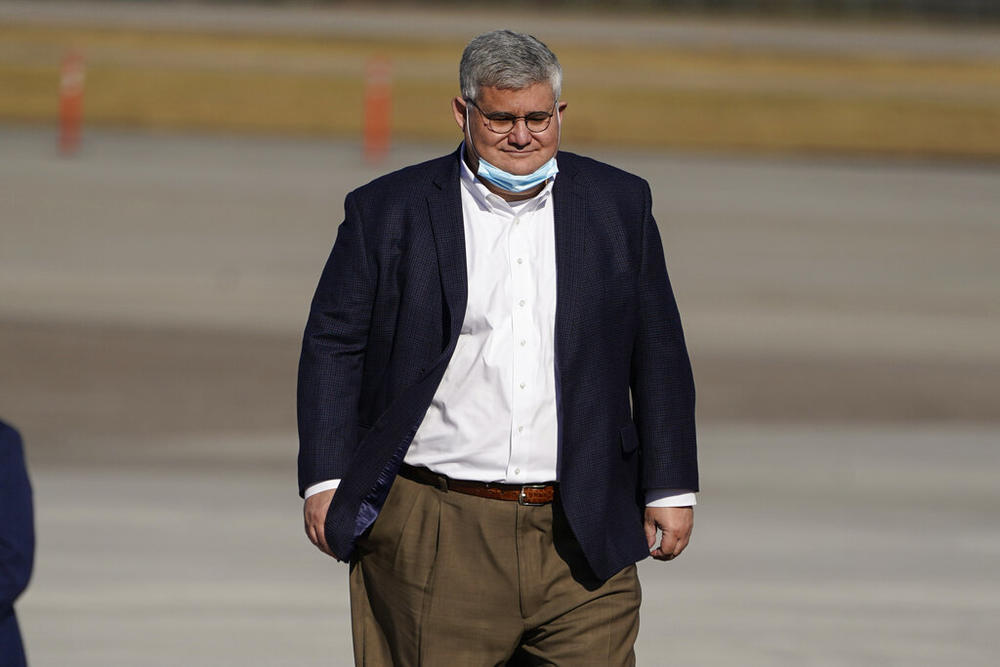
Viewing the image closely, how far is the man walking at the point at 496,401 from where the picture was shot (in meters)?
3.63

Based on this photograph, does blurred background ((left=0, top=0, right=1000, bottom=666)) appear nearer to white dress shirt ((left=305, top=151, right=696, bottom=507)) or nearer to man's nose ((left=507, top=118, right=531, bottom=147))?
white dress shirt ((left=305, top=151, right=696, bottom=507))

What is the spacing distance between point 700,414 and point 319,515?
6.16 meters

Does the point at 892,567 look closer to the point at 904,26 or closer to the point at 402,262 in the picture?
the point at 402,262

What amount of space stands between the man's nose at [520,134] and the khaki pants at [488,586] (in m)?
0.66

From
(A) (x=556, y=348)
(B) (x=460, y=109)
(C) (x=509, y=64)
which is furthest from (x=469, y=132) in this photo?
(A) (x=556, y=348)

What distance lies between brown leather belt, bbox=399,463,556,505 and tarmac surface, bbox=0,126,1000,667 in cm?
225

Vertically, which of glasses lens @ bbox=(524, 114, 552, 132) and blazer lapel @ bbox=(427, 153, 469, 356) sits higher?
glasses lens @ bbox=(524, 114, 552, 132)

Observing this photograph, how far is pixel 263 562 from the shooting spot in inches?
272

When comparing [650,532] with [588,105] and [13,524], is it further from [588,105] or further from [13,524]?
[588,105]

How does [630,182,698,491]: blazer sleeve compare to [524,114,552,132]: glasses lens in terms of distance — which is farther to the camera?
[630,182,698,491]: blazer sleeve

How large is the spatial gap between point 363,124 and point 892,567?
17735 millimetres

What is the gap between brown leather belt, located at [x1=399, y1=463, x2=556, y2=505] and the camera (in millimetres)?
3668

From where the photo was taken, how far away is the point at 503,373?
11.8ft

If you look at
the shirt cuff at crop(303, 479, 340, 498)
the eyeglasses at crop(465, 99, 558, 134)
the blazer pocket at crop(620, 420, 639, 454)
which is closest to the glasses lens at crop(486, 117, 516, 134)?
the eyeglasses at crop(465, 99, 558, 134)
